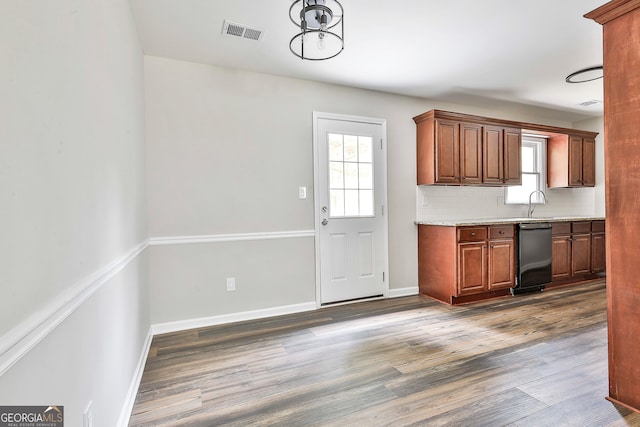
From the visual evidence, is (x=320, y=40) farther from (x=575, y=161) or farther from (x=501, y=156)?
(x=575, y=161)

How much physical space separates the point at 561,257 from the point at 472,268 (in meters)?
1.64

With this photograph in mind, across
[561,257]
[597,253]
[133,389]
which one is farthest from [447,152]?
[133,389]

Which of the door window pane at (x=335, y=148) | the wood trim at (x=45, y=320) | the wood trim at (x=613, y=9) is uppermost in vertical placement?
the wood trim at (x=613, y=9)

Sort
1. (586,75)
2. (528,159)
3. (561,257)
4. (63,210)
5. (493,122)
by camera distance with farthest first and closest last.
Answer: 1. (528,159)
2. (561,257)
3. (493,122)
4. (586,75)
5. (63,210)

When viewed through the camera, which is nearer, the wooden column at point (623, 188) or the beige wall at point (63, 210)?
the beige wall at point (63, 210)

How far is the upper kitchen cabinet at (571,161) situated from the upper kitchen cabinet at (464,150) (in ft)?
3.63

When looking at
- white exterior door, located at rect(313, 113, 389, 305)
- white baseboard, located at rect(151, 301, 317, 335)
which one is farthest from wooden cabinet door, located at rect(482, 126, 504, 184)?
white baseboard, located at rect(151, 301, 317, 335)

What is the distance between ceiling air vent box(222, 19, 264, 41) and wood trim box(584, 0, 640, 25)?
215 cm

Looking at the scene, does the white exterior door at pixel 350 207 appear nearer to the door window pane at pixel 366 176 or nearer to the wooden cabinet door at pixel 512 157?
the door window pane at pixel 366 176

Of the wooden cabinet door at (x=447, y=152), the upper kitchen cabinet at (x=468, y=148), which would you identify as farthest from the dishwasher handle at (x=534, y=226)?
the wooden cabinet door at (x=447, y=152)

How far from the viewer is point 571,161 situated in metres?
4.76

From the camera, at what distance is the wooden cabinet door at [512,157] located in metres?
4.19

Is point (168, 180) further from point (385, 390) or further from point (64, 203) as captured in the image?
point (385, 390)

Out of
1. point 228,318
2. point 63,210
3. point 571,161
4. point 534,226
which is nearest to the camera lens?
point 63,210
